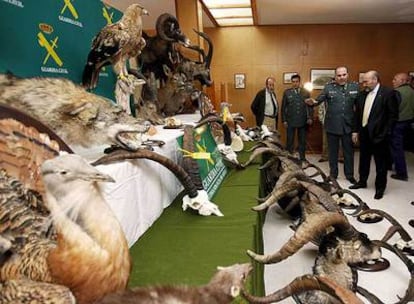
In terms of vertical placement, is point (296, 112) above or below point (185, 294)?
below

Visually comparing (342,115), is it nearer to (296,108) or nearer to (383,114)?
(383,114)

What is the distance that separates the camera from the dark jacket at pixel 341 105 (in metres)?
4.88

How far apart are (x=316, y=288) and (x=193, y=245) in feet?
1.72

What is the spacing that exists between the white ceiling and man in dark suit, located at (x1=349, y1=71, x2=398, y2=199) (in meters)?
1.94

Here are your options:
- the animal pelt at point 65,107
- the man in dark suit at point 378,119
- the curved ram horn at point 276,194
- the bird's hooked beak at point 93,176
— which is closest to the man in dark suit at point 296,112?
the man in dark suit at point 378,119

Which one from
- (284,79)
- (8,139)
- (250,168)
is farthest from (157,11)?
(8,139)

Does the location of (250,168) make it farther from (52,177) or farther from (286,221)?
(52,177)

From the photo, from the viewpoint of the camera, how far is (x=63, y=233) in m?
0.68

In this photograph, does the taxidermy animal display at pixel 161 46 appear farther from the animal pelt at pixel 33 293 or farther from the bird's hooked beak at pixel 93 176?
the animal pelt at pixel 33 293

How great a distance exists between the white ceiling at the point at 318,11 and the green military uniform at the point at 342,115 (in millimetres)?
1654

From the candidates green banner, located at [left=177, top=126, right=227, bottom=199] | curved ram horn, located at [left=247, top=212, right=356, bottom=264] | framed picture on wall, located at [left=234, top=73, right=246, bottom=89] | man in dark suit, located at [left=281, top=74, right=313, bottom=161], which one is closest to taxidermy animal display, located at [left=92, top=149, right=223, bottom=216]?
green banner, located at [left=177, top=126, right=227, bottom=199]

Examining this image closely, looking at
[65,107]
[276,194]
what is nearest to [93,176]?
[65,107]

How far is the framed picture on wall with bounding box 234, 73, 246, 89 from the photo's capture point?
7.92 meters

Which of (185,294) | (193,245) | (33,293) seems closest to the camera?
(33,293)
